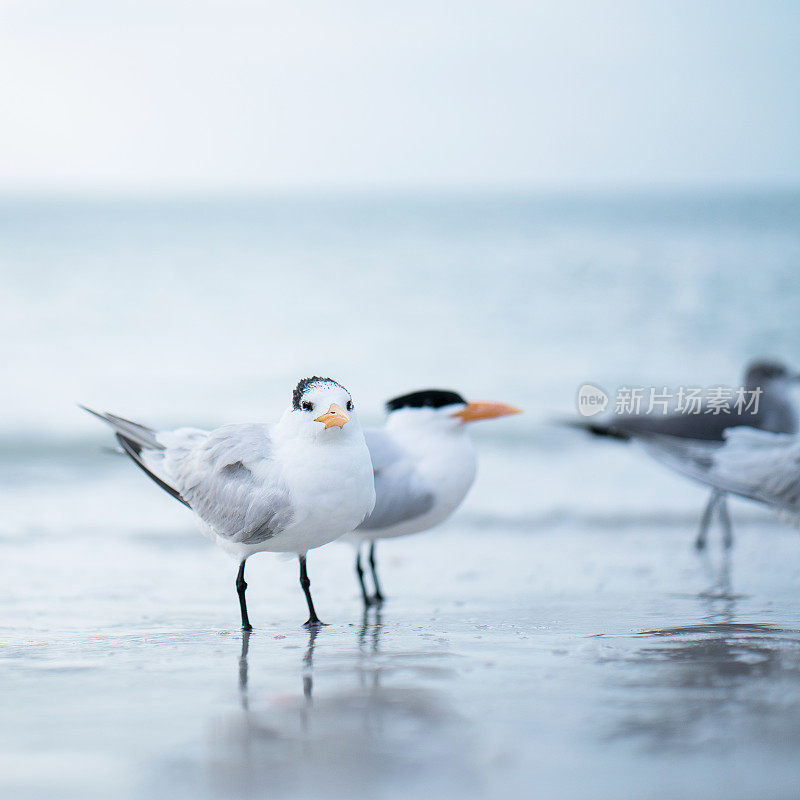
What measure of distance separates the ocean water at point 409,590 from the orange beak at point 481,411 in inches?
30.6

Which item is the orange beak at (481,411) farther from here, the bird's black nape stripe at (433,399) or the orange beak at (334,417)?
the orange beak at (334,417)

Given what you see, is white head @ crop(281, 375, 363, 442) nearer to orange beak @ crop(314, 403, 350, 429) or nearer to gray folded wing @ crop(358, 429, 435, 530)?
orange beak @ crop(314, 403, 350, 429)

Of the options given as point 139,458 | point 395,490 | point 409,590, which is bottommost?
point 409,590

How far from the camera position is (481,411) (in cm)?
491

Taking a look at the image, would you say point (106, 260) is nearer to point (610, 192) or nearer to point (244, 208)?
point (244, 208)

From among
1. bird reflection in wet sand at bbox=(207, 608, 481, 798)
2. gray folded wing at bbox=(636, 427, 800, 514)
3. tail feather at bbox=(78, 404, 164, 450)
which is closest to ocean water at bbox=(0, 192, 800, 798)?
bird reflection in wet sand at bbox=(207, 608, 481, 798)

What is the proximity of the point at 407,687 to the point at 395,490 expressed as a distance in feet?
5.32

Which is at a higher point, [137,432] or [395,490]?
[137,432]

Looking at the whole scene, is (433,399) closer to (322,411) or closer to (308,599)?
(308,599)

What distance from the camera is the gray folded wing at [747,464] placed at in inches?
190

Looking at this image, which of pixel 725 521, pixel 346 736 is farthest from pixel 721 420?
pixel 346 736

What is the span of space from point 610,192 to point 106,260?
2864cm

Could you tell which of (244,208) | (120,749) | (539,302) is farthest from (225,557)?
(244,208)

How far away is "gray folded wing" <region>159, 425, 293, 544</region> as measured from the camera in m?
3.88
